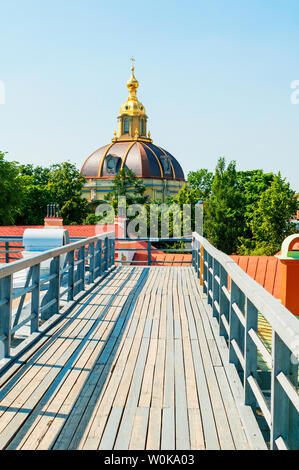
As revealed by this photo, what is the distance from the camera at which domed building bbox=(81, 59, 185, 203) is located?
255ft

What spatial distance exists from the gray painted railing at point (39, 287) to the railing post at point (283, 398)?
7.98ft

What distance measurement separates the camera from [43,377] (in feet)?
12.5

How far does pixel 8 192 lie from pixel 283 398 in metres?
37.8

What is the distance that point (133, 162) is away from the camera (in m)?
78.8

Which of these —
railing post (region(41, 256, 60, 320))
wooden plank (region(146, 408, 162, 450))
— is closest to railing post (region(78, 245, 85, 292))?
railing post (region(41, 256, 60, 320))

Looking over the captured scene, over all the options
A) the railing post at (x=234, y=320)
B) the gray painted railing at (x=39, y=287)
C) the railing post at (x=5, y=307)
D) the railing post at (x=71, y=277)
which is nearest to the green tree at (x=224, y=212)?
the gray painted railing at (x=39, y=287)

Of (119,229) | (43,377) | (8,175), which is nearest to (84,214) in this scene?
(8,175)

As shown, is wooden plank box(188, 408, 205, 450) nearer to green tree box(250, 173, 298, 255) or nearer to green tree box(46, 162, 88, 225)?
green tree box(250, 173, 298, 255)

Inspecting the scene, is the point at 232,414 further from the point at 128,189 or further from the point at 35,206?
the point at 128,189

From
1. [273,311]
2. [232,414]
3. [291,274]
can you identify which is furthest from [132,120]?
[273,311]

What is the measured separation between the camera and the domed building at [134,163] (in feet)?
255

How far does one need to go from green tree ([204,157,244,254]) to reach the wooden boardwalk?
44246 mm
